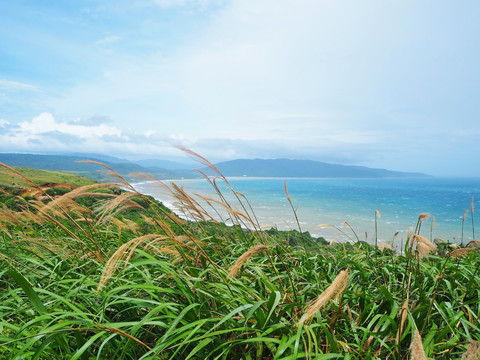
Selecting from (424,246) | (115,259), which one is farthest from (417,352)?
(115,259)

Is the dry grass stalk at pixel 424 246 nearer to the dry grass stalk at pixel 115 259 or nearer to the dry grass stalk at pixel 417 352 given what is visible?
the dry grass stalk at pixel 417 352

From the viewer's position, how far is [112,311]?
80.9 inches

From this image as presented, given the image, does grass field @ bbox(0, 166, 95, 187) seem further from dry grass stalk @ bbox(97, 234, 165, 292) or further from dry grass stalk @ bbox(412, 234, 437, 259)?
dry grass stalk @ bbox(412, 234, 437, 259)

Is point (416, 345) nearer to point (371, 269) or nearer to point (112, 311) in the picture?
point (112, 311)

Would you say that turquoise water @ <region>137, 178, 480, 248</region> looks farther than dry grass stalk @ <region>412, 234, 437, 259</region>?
Yes

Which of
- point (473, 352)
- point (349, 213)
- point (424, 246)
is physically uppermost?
point (424, 246)

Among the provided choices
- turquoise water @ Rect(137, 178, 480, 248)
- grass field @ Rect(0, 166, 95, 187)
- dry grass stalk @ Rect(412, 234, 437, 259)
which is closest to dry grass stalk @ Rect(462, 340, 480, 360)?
dry grass stalk @ Rect(412, 234, 437, 259)

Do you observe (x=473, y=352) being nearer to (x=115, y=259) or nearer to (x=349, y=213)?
(x=115, y=259)

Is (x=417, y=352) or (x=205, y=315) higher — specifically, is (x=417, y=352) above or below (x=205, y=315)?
above

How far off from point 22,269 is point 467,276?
14.1 feet

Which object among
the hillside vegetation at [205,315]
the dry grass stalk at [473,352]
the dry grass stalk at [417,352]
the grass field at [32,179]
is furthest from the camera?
the grass field at [32,179]

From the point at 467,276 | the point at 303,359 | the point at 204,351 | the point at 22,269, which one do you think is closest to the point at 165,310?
the point at 204,351

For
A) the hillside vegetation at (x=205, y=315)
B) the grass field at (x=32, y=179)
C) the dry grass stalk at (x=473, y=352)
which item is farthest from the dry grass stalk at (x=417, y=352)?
the grass field at (x=32, y=179)

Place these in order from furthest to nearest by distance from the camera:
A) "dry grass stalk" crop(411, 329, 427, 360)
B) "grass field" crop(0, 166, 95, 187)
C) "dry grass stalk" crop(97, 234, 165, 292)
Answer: "grass field" crop(0, 166, 95, 187)
"dry grass stalk" crop(97, 234, 165, 292)
"dry grass stalk" crop(411, 329, 427, 360)
